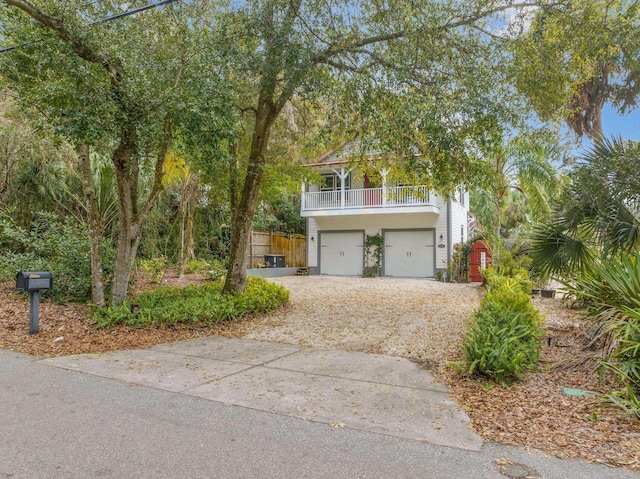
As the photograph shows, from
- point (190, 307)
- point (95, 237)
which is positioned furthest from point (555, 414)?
point (95, 237)

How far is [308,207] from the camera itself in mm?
19906

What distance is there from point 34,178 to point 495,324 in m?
11.6

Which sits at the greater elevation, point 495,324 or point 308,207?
point 308,207

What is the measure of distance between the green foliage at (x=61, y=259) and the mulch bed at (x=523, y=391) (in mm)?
705

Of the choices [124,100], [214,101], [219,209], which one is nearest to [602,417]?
[214,101]

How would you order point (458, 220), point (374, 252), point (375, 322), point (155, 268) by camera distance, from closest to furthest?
point (375, 322) → point (155, 268) → point (374, 252) → point (458, 220)

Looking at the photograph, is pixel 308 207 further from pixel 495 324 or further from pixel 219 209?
pixel 495 324

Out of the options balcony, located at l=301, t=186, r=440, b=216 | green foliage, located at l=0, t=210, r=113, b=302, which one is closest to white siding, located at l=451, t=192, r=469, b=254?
balcony, located at l=301, t=186, r=440, b=216

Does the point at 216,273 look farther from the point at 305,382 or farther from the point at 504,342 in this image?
the point at 504,342

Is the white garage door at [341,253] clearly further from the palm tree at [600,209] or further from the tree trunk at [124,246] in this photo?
the tree trunk at [124,246]

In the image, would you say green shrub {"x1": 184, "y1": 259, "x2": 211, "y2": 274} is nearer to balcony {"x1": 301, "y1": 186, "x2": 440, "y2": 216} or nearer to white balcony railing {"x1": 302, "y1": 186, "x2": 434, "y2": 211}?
balcony {"x1": 301, "y1": 186, "x2": 440, "y2": 216}

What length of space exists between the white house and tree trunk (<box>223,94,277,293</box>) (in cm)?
781

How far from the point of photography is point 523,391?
4414mm

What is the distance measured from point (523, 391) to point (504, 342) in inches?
29.5
